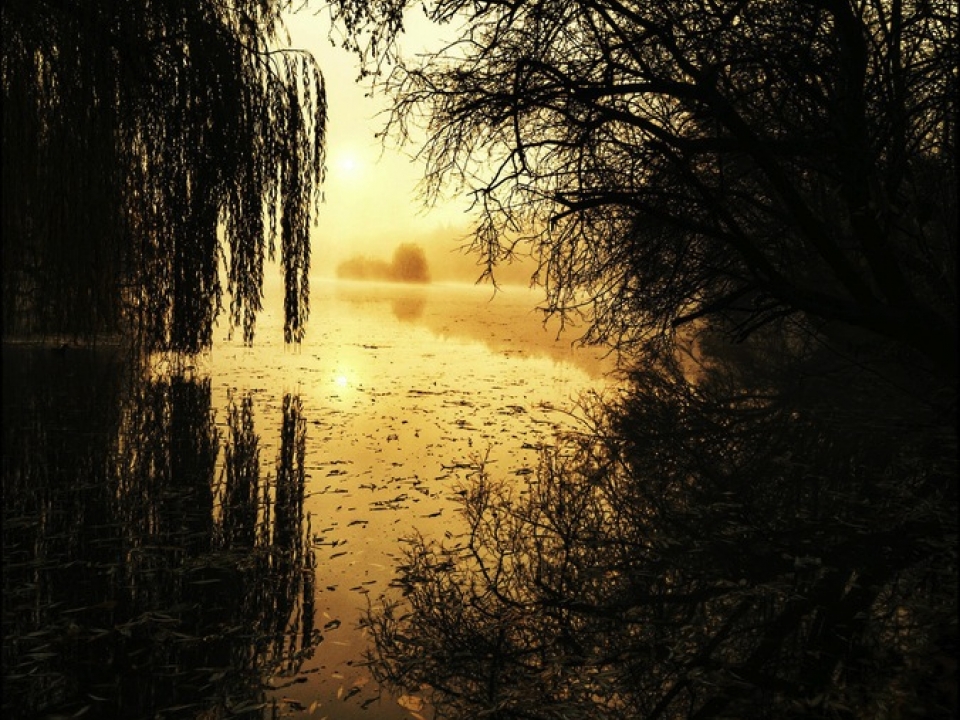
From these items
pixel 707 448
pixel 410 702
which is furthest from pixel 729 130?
pixel 410 702

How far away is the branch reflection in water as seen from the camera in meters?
4.03

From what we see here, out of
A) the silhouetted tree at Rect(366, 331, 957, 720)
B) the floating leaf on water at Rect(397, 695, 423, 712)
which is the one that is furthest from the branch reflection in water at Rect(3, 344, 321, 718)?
the silhouetted tree at Rect(366, 331, 957, 720)

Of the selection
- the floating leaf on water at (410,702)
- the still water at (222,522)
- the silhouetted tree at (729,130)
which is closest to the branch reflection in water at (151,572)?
the still water at (222,522)

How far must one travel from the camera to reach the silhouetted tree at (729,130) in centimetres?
623

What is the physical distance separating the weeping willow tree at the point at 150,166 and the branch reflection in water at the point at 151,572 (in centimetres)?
98

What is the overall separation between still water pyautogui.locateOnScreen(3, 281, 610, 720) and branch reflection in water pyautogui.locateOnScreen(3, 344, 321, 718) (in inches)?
0.7

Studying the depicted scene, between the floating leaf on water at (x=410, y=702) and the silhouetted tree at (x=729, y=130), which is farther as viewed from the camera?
the silhouetted tree at (x=729, y=130)

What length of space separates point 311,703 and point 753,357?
19312 millimetres

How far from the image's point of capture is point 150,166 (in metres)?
5.50

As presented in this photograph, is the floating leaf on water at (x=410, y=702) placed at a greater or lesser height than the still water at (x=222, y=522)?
greater

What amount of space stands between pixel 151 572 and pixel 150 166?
119 inches

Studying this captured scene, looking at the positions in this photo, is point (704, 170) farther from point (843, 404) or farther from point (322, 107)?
point (843, 404)

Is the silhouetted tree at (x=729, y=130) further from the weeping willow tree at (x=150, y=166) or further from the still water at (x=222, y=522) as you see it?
the still water at (x=222, y=522)

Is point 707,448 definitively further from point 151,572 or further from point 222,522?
point 151,572
